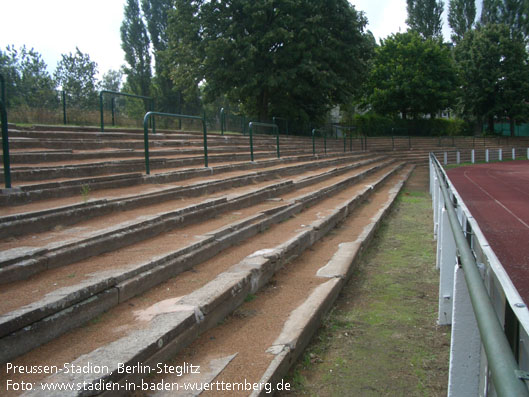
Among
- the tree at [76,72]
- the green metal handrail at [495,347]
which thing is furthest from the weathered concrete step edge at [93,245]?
the tree at [76,72]

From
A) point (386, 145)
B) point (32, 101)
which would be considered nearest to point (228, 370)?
point (32, 101)

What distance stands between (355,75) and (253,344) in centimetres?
2698

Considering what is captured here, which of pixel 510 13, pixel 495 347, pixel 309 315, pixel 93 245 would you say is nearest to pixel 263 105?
pixel 93 245

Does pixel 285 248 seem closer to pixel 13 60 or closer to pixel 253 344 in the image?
pixel 253 344

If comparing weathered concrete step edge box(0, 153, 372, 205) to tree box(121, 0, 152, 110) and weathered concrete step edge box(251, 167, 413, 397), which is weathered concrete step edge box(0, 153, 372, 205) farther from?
tree box(121, 0, 152, 110)

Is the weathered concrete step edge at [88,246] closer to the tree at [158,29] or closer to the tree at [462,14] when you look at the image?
the tree at [158,29]

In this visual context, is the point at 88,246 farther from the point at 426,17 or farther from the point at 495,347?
the point at 426,17

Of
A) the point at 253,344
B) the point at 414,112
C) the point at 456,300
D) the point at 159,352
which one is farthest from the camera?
the point at 414,112

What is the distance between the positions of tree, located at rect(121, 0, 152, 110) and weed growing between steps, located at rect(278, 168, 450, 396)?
3892 centimetres

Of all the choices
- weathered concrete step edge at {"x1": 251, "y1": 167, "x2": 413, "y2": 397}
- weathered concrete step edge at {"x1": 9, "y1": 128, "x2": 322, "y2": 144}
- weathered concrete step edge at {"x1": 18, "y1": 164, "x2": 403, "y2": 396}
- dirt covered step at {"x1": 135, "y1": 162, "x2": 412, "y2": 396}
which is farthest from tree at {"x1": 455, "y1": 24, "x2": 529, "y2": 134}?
weathered concrete step edge at {"x1": 18, "y1": 164, "x2": 403, "y2": 396}

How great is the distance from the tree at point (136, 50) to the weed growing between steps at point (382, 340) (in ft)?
128

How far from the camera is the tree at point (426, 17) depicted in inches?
2201

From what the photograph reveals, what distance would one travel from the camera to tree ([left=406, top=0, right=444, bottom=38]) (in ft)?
183

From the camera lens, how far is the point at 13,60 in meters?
33.2
